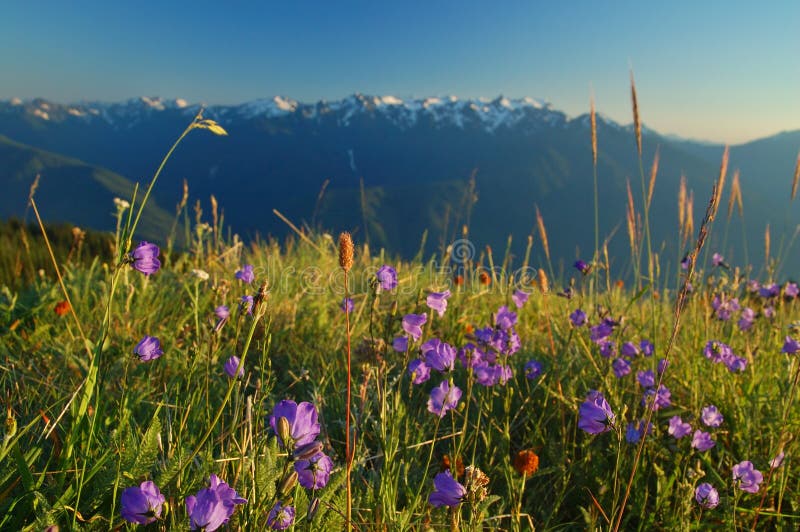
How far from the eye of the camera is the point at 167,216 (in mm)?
172250

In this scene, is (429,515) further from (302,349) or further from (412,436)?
(302,349)

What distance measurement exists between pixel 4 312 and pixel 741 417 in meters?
3.30

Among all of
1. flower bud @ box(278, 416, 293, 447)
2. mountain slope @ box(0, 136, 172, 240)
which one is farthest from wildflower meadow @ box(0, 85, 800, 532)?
mountain slope @ box(0, 136, 172, 240)

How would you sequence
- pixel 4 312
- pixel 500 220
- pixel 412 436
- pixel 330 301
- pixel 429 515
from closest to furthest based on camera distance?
pixel 429 515 < pixel 412 436 < pixel 4 312 < pixel 330 301 < pixel 500 220

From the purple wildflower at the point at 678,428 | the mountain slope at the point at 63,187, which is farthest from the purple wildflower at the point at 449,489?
the mountain slope at the point at 63,187

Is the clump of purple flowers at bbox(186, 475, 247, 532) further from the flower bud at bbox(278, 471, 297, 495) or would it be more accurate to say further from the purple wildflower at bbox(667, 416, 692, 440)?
the purple wildflower at bbox(667, 416, 692, 440)

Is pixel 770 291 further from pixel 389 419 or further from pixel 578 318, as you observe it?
pixel 389 419

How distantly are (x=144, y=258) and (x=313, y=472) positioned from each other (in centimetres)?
64

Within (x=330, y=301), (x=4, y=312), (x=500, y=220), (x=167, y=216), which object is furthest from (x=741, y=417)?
(x=167, y=216)

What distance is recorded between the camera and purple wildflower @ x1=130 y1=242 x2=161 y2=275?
118 cm

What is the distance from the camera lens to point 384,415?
1.25 m

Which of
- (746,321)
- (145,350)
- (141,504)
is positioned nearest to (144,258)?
(145,350)

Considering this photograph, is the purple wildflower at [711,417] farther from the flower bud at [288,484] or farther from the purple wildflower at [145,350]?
the purple wildflower at [145,350]

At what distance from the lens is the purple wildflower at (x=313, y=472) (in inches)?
41.8
